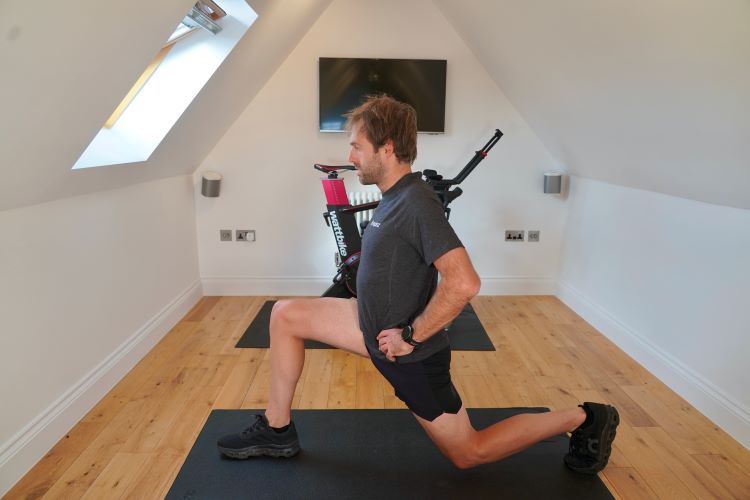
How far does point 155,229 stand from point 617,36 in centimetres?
266

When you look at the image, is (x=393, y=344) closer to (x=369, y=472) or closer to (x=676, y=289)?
(x=369, y=472)

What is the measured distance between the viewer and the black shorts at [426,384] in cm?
172

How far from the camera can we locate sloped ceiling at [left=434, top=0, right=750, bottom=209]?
5.28 ft

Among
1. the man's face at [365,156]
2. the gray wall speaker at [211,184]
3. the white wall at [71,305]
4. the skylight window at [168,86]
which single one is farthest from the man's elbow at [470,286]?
the gray wall speaker at [211,184]

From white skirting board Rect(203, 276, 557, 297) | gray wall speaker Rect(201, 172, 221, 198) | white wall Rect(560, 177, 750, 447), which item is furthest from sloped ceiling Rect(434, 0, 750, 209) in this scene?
gray wall speaker Rect(201, 172, 221, 198)

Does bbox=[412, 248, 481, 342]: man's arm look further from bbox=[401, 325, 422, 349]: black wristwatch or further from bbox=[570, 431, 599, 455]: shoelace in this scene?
bbox=[570, 431, 599, 455]: shoelace

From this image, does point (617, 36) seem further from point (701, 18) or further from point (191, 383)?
point (191, 383)

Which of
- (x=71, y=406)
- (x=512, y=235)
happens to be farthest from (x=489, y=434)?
(x=512, y=235)

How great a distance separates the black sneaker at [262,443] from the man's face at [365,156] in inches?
40.6

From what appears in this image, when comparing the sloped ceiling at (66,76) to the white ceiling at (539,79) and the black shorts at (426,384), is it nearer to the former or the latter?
the white ceiling at (539,79)

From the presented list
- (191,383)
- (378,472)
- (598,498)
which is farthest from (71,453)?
(598,498)

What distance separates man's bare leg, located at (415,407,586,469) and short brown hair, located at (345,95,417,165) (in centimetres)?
91

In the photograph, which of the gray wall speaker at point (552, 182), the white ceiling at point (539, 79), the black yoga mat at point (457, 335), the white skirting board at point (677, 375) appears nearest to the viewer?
the white ceiling at point (539, 79)

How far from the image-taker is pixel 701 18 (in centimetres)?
151
